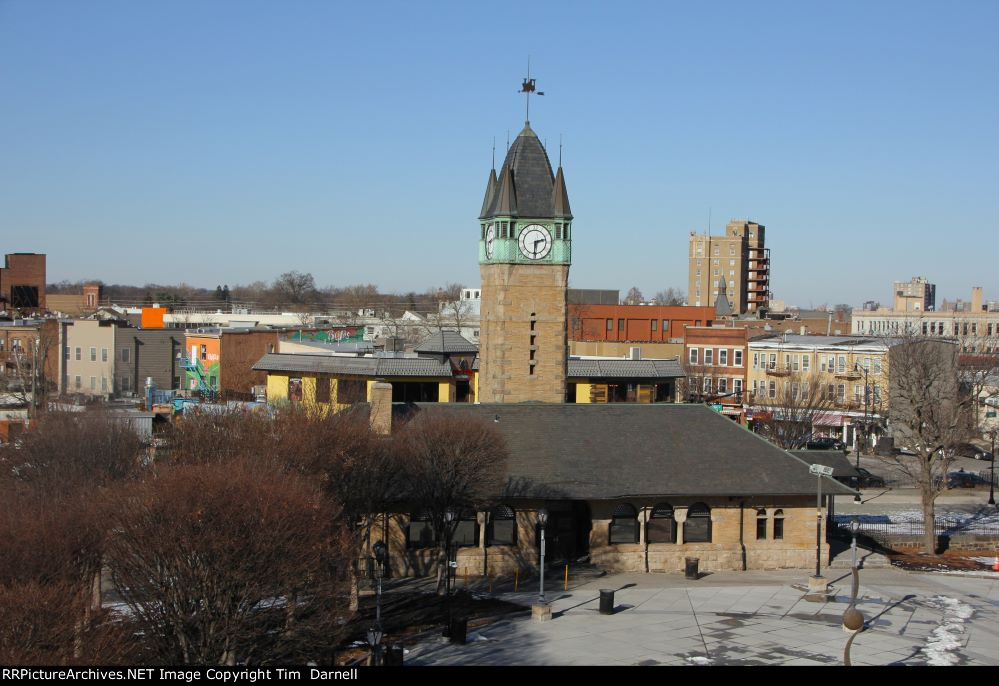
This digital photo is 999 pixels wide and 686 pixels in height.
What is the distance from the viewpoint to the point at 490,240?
47438 millimetres

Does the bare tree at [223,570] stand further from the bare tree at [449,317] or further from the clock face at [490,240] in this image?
the bare tree at [449,317]

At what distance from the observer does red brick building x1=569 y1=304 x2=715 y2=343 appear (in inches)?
3969

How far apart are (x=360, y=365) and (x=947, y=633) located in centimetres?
3559

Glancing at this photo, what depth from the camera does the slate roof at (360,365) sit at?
57.2 m

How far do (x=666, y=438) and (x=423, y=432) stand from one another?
10481 millimetres

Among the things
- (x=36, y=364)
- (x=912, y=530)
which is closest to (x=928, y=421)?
(x=912, y=530)

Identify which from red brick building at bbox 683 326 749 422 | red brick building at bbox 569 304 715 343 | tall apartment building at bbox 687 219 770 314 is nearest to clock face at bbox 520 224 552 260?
red brick building at bbox 683 326 749 422

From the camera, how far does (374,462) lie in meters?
33.2

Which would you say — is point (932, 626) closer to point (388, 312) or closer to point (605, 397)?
point (605, 397)

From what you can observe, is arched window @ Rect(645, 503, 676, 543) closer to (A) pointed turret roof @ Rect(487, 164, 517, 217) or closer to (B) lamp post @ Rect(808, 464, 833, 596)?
(B) lamp post @ Rect(808, 464, 833, 596)

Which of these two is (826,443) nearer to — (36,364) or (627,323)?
(627,323)
